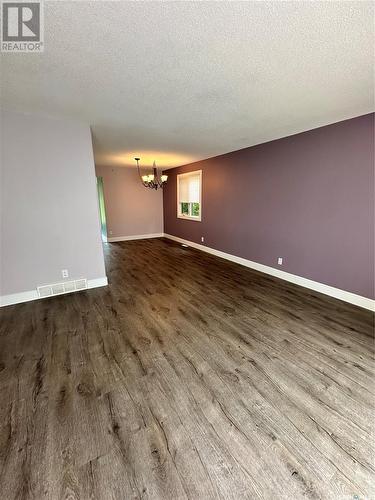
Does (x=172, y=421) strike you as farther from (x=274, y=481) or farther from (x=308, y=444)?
(x=308, y=444)

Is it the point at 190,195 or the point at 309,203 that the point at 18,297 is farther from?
the point at 190,195

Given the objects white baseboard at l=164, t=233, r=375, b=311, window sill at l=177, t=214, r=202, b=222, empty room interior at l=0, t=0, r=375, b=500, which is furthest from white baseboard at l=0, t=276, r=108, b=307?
window sill at l=177, t=214, r=202, b=222

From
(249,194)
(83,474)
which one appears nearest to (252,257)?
(249,194)

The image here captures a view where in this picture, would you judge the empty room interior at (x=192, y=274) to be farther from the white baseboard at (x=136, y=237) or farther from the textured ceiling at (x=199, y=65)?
the white baseboard at (x=136, y=237)

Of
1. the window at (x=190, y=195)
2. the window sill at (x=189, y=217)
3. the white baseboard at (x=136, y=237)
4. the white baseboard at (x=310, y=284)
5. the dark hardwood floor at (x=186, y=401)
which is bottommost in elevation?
the dark hardwood floor at (x=186, y=401)

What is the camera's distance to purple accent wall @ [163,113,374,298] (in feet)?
9.35

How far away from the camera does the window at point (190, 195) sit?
20.1 feet

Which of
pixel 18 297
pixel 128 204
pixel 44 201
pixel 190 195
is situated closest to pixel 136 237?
pixel 128 204

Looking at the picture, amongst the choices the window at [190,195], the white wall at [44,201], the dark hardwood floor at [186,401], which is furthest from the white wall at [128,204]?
the dark hardwood floor at [186,401]

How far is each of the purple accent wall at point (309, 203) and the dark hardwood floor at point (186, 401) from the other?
0.76 m

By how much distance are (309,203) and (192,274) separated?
2350mm

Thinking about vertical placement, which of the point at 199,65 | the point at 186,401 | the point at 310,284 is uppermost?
the point at 199,65

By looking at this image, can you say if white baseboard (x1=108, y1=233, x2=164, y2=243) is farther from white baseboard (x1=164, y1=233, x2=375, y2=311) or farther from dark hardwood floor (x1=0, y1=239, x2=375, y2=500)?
dark hardwood floor (x1=0, y1=239, x2=375, y2=500)

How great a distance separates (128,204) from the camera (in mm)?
7457
